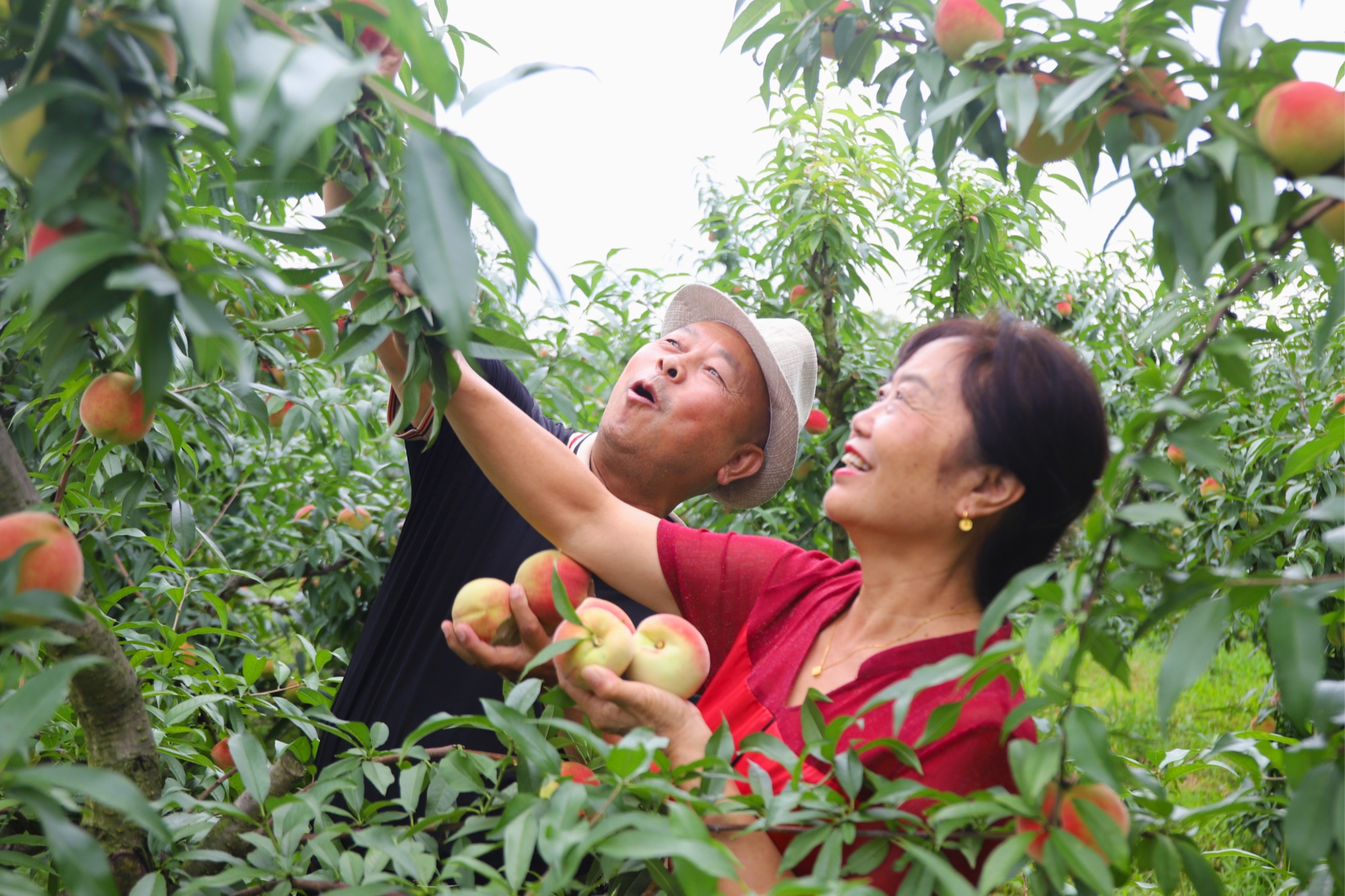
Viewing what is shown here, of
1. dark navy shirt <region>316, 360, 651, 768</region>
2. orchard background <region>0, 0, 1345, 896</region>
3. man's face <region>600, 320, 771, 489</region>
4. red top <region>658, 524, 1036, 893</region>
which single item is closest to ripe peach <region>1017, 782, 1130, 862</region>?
orchard background <region>0, 0, 1345, 896</region>

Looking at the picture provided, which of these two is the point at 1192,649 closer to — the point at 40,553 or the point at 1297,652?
the point at 1297,652

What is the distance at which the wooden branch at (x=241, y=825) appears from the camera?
1.04m

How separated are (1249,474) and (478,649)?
8.34 ft

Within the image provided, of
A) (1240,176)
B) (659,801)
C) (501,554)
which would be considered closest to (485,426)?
(501,554)

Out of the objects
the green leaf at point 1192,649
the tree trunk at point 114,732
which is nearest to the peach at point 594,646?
the tree trunk at point 114,732

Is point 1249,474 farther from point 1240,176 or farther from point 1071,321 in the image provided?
point 1240,176

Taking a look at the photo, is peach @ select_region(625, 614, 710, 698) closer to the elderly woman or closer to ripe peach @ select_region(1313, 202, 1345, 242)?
the elderly woman

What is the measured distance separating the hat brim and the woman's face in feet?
2.08

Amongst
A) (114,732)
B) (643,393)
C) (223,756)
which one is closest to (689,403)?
(643,393)

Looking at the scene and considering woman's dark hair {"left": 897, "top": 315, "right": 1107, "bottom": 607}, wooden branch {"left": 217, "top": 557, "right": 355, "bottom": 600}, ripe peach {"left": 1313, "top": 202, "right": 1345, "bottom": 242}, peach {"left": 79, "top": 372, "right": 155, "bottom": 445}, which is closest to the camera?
ripe peach {"left": 1313, "top": 202, "right": 1345, "bottom": 242}

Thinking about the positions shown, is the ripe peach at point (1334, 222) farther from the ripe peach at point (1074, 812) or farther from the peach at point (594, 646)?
the peach at point (594, 646)

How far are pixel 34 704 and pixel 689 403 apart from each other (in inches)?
48.2

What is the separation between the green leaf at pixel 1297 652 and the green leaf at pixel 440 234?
0.60 meters

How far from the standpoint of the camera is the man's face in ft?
5.70
